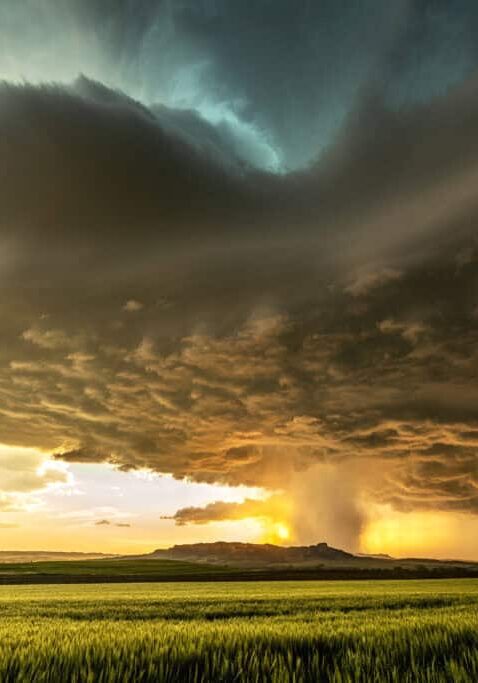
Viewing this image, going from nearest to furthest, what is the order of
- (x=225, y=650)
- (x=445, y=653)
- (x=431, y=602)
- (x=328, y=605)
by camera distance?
1. (x=225, y=650)
2. (x=445, y=653)
3. (x=328, y=605)
4. (x=431, y=602)

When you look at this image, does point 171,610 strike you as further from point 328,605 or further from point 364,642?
point 364,642

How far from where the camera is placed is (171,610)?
73.5 feet

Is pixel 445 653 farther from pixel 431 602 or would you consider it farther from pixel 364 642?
pixel 431 602

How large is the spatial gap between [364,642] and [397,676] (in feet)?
7.37

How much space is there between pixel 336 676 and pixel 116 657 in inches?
99.9

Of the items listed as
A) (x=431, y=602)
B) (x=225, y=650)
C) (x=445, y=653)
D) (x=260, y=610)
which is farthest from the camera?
Answer: (x=431, y=602)

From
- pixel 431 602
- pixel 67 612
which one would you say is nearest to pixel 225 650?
pixel 67 612

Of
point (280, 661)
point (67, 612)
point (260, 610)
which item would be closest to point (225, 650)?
point (280, 661)

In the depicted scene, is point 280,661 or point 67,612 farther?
Result: point 67,612

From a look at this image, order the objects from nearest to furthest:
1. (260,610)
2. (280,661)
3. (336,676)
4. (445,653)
Answer: 1. (336,676)
2. (280,661)
3. (445,653)
4. (260,610)

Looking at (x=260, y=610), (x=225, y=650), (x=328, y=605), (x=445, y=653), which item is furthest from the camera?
(x=328, y=605)

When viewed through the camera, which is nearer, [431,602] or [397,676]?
[397,676]

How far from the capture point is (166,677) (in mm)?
5758

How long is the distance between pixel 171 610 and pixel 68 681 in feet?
59.8
